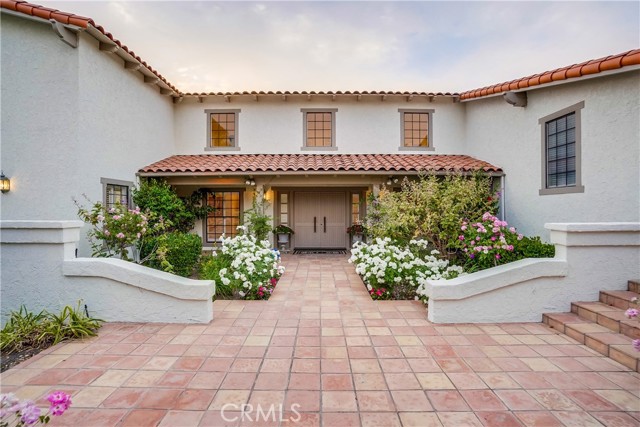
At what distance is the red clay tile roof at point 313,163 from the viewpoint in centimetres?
929

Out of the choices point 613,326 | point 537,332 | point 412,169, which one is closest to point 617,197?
point 613,326

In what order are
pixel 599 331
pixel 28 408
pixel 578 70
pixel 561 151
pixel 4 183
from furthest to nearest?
1. pixel 561 151
2. pixel 4 183
3. pixel 578 70
4. pixel 599 331
5. pixel 28 408

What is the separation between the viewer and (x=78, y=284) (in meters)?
4.69

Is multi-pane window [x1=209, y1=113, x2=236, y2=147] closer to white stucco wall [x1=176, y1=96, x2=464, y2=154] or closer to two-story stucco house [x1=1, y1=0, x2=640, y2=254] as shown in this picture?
two-story stucco house [x1=1, y1=0, x2=640, y2=254]

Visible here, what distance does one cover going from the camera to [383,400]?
2820mm

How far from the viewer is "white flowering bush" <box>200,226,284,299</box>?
19.5 feet

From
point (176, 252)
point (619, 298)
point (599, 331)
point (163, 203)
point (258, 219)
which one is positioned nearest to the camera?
point (599, 331)

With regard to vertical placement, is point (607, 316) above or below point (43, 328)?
above

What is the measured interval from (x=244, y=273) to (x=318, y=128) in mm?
7178

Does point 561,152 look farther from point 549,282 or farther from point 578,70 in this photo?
point 549,282

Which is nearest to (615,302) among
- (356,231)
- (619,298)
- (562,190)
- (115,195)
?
(619,298)

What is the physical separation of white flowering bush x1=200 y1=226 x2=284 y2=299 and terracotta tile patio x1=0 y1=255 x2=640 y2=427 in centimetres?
108

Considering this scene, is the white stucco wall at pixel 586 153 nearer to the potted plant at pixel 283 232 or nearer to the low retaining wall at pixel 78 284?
the potted plant at pixel 283 232

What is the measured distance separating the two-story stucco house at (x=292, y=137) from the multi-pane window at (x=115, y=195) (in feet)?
0.17
